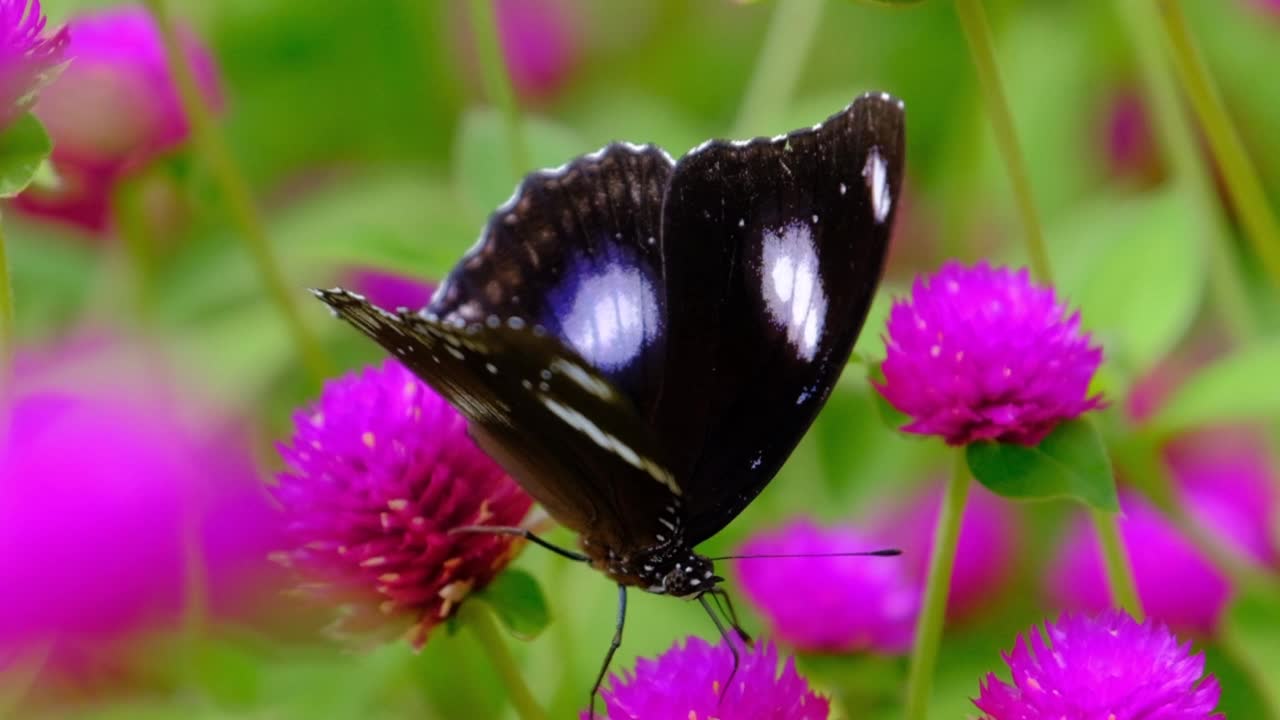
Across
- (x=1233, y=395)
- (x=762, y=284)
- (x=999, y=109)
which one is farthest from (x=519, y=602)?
(x=1233, y=395)

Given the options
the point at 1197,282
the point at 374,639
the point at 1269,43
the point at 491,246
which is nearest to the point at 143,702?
the point at 374,639

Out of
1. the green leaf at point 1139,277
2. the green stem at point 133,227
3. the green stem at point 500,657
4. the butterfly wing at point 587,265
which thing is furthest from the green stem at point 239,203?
the green leaf at point 1139,277

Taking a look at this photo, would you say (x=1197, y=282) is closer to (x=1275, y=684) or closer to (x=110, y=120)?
(x=1275, y=684)

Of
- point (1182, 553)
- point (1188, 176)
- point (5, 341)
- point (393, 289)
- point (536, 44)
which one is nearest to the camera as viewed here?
point (5, 341)

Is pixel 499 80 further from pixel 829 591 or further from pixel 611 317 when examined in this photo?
pixel 829 591

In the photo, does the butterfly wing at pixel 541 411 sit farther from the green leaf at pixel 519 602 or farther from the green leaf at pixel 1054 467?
the green leaf at pixel 1054 467

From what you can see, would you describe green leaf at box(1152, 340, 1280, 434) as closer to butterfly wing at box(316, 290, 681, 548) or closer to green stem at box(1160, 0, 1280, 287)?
green stem at box(1160, 0, 1280, 287)
